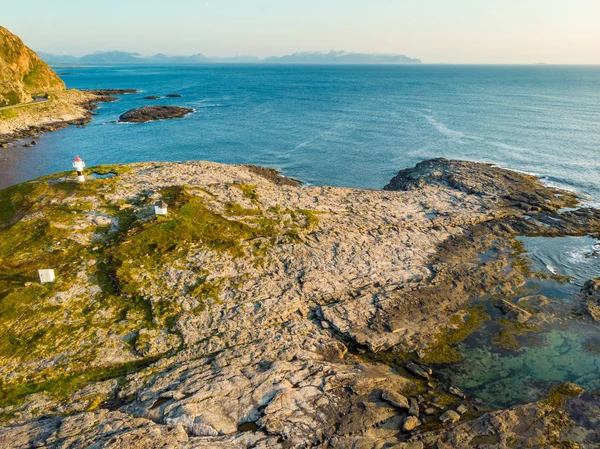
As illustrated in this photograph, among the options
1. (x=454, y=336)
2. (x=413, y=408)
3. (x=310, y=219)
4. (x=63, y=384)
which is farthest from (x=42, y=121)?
(x=413, y=408)

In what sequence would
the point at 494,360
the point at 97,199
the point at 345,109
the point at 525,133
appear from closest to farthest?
1. the point at 494,360
2. the point at 97,199
3. the point at 525,133
4. the point at 345,109

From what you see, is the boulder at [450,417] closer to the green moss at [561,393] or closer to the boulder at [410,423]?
the boulder at [410,423]

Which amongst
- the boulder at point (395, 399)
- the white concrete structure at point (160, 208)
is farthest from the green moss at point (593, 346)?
the white concrete structure at point (160, 208)

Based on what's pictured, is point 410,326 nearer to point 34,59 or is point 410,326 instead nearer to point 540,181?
point 540,181

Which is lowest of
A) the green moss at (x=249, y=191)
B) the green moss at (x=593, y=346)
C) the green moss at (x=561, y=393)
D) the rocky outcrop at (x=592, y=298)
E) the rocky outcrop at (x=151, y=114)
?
the green moss at (x=561, y=393)

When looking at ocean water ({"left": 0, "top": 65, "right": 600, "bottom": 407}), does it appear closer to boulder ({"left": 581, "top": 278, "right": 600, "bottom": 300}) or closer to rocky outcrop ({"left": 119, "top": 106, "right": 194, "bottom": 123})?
boulder ({"left": 581, "top": 278, "right": 600, "bottom": 300})

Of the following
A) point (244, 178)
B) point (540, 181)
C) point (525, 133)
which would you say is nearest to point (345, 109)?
point (525, 133)

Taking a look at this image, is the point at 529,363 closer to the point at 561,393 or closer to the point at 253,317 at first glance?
the point at 561,393
